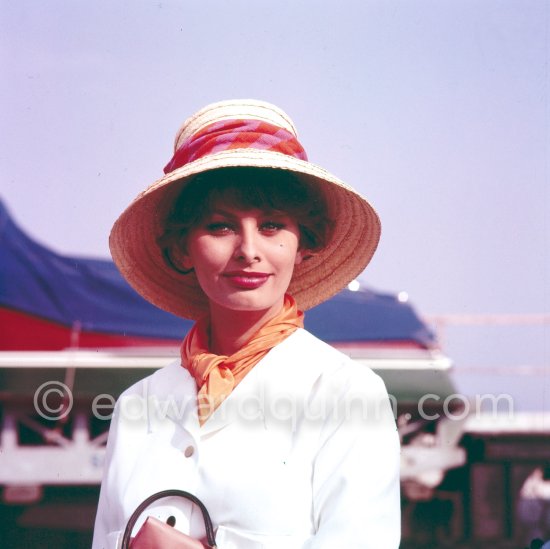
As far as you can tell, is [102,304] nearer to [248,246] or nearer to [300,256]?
[300,256]

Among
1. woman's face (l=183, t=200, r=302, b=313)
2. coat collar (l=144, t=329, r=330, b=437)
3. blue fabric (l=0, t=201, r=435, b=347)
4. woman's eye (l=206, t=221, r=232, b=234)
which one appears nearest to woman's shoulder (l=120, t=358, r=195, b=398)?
coat collar (l=144, t=329, r=330, b=437)

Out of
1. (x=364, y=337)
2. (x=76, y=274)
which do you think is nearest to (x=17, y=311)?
(x=76, y=274)

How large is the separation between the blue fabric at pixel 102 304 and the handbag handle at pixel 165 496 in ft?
6.56

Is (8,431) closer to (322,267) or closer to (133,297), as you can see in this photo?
(133,297)

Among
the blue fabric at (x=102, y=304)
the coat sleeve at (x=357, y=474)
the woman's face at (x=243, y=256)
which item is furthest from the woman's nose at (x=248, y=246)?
the blue fabric at (x=102, y=304)

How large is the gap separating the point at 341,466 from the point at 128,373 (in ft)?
7.55

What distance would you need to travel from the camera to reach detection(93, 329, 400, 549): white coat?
115 cm

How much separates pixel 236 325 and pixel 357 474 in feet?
1.29

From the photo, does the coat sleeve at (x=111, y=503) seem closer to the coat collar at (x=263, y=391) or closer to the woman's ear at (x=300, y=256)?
the coat collar at (x=263, y=391)

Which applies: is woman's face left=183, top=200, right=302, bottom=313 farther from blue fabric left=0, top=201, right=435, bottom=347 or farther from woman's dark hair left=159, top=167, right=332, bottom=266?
blue fabric left=0, top=201, right=435, bottom=347

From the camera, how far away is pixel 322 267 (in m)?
→ 1.64

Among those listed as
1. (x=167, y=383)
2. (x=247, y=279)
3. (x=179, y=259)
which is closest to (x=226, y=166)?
(x=247, y=279)

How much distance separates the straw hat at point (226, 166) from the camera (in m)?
1.36

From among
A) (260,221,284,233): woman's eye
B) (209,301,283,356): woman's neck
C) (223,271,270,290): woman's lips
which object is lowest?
(209,301,283,356): woman's neck
